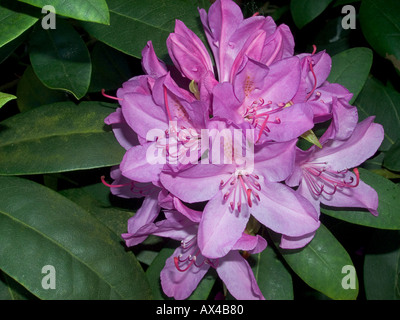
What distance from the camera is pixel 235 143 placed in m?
0.88

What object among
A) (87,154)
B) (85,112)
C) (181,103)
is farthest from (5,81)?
(181,103)

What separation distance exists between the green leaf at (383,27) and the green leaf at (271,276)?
0.68 m

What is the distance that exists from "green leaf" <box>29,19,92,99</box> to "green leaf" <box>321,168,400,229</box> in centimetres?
69

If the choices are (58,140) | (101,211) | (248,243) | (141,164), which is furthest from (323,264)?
(58,140)

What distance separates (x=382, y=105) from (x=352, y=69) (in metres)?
0.27

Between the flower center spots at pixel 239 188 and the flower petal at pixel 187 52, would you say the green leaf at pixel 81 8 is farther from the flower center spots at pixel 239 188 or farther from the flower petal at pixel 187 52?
the flower center spots at pixel 239 188

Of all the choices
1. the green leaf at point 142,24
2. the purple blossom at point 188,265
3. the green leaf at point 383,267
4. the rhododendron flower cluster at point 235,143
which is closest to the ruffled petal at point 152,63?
the rhododendron flower cluster at point 235,143

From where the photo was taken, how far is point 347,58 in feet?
4.01

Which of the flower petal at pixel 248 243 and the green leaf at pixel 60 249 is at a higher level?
the flower petal at pixel 248 243

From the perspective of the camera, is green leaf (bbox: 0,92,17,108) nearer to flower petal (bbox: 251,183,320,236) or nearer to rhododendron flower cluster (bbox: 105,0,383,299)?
rhododendron flower cluster (bbox: 105,0,383,299)

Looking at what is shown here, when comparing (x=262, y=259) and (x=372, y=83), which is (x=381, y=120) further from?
(x=262, y=259)

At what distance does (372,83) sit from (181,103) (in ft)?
2.63

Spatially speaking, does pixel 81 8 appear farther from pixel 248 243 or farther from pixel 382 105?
pixel 382 105

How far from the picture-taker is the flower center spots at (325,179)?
1042mm
